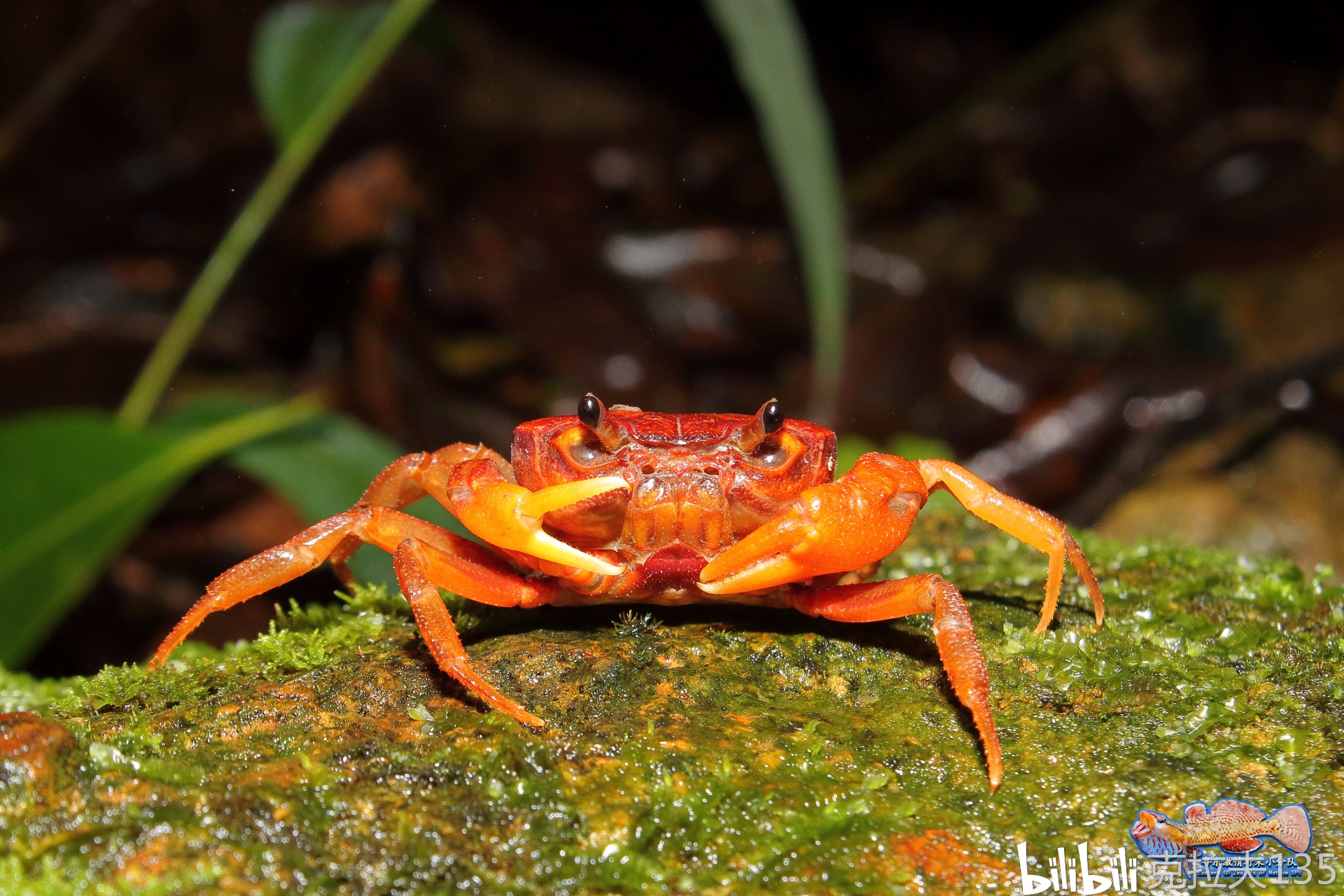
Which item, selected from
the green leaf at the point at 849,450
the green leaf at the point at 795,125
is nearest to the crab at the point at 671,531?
the green leaf at the point at 795,125

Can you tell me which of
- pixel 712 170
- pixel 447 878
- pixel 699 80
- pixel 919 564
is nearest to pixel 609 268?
pixel 712 170

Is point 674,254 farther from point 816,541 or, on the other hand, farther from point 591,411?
point 816,541

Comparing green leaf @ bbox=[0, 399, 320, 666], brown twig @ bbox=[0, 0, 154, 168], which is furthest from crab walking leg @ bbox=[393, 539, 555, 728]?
brown twig @ bbox=[0, 0, 154, 168]

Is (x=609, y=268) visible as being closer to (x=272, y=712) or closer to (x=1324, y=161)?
(x=272, y=712)

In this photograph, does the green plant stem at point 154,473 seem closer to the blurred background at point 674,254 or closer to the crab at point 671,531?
the blurred background at point 674,254

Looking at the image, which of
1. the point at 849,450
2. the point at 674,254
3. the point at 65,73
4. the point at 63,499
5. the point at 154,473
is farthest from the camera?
the point at 674,254

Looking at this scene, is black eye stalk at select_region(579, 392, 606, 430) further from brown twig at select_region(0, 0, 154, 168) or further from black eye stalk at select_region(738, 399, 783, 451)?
brown twig at select_region(0, 0, 154, 168)

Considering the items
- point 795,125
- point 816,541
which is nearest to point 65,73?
point 795,125
